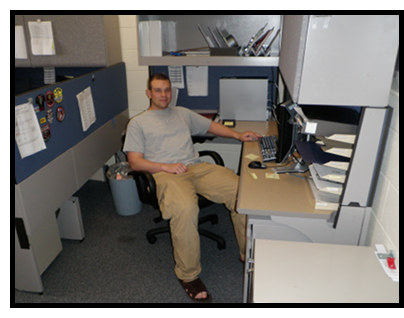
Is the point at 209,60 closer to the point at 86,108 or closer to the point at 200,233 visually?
the point at 86,108

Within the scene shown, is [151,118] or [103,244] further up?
[151,118]

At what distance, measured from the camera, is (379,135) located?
3.75ft

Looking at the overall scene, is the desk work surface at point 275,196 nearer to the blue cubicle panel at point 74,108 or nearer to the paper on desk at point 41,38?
the blue cubicle panel at point 74,108

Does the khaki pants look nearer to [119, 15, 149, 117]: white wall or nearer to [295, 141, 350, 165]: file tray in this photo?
[295, 141, 350, 165]: file tray

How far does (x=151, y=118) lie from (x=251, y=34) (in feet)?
3.78

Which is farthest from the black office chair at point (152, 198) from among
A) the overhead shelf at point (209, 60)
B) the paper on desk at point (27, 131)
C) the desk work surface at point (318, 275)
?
the desk work surface at point (318, 275)

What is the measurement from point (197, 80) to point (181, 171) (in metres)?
1.12

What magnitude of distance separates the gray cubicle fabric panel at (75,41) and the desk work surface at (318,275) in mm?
1978

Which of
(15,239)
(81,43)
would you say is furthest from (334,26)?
(81,43)

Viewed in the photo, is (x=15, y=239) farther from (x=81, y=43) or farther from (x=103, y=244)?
(x=81, y=43)

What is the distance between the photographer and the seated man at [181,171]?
69.7 inches

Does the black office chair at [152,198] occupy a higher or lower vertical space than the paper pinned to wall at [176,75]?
lower

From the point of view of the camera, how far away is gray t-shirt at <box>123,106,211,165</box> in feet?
6.70
